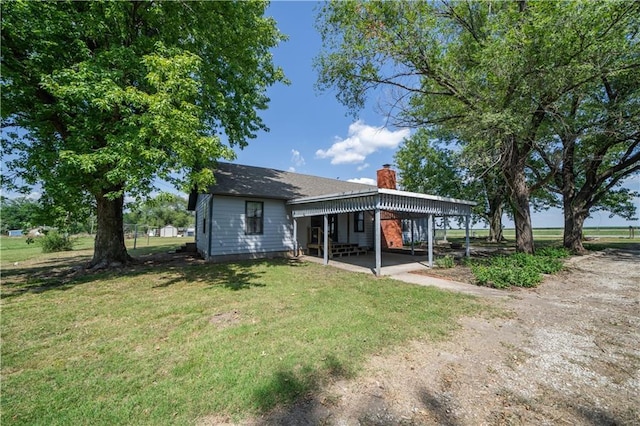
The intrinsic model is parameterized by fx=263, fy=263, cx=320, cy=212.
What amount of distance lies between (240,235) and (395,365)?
9.57m

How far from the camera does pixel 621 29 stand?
25.8 feet

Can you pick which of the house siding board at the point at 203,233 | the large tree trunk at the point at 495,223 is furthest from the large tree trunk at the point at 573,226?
the house siding board at the point at 203,233

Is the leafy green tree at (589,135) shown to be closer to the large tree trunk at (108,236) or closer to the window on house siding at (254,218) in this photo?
the window on house siding at (254,218)

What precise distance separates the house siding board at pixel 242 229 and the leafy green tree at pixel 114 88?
12.2 feet

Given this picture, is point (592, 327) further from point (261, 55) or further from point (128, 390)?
point (261, 55)

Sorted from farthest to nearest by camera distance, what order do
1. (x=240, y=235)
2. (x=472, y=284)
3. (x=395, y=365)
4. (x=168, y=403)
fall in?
1. (x=240, y=235)
2. (x=472, y=284)
3. (x=395, y=365)
4. (x=168, y=403)

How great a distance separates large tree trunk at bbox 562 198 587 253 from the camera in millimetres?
14801

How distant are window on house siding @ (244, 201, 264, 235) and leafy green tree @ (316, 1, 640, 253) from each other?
606 centimetres

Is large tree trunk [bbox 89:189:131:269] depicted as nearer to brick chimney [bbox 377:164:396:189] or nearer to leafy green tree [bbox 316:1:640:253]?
leafy green tree [bbox 316:1:640:253]

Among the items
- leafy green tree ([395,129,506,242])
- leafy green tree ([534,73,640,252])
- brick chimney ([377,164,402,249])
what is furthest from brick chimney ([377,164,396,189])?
leafy green tree ([534,73,640,252])

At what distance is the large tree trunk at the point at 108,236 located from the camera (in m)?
9.40

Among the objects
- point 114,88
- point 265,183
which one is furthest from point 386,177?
point 114,88

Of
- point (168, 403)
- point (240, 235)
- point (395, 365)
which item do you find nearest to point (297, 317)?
point (395, 365)

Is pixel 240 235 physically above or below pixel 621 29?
below
